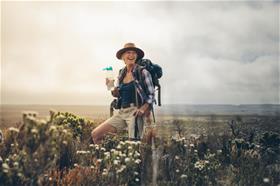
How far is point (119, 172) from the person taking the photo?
5117 millimetres

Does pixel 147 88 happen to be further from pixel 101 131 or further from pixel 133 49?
pixel 101 131

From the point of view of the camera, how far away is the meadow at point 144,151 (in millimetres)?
4953

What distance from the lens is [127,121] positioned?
5.36 metres

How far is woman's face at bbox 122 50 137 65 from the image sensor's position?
213 inches

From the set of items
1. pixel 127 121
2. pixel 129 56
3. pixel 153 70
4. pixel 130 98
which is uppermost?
pixel 129 56

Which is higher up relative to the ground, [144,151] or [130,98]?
[130,98]

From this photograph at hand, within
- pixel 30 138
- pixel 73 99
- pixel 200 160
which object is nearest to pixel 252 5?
pixel 200 160

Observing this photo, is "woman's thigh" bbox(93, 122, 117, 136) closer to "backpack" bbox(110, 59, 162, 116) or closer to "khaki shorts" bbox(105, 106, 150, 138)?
"khaki shorts" bbox(105, 106, 150, 138)

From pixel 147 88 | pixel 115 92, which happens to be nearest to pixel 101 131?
pixel 115 92

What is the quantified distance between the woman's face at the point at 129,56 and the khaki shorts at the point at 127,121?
57 centimetres

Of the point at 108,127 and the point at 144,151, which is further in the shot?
the point at 108,127

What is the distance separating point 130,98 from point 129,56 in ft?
1.70

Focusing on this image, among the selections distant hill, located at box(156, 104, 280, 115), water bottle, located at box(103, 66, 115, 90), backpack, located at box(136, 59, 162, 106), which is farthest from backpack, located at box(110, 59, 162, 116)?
distant hill, located at box(156, 104, 280, 115)

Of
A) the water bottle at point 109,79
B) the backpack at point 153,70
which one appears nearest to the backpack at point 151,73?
the backpack at point 153,70
